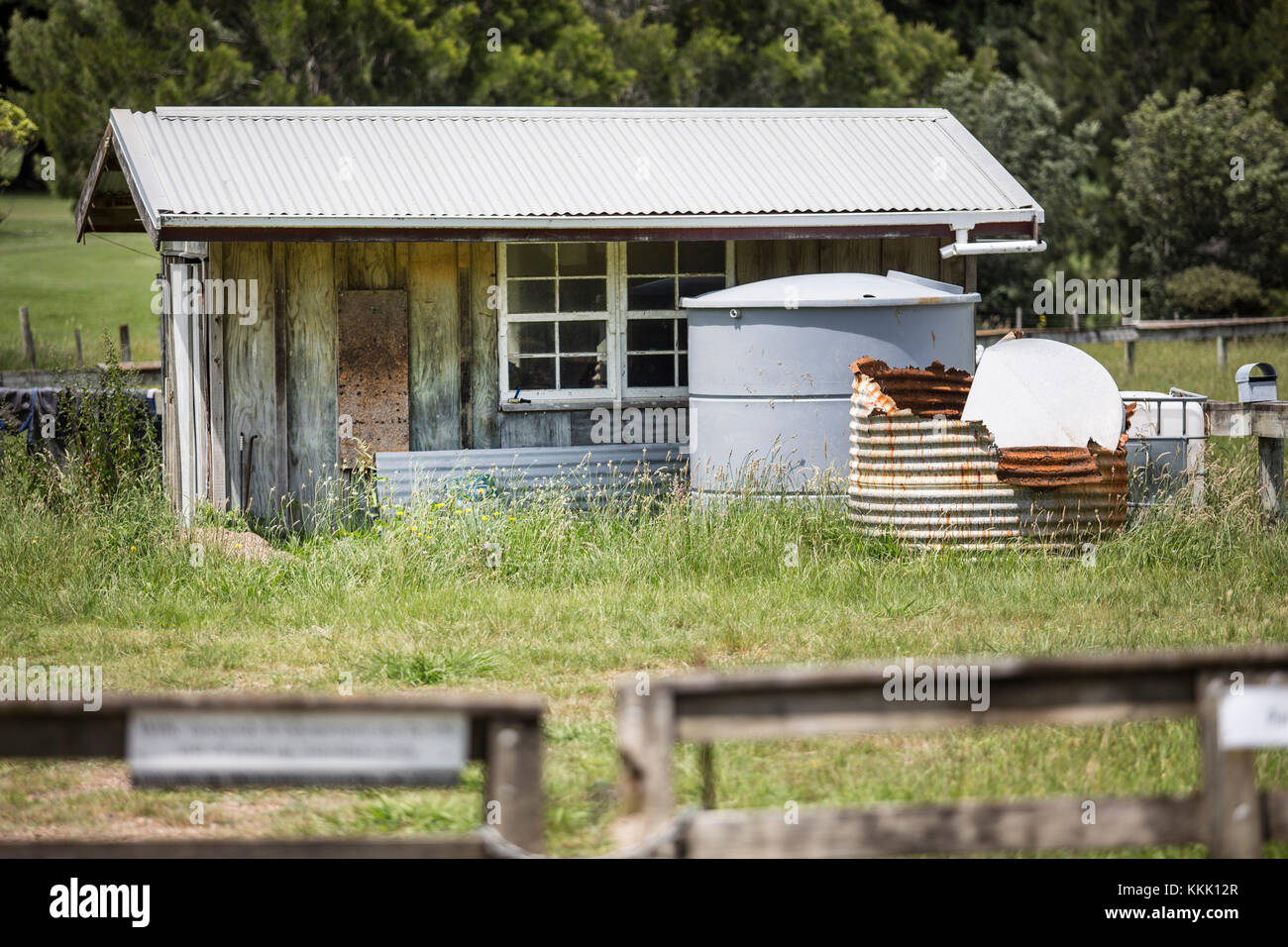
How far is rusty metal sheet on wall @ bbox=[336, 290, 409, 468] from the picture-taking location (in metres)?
10.4

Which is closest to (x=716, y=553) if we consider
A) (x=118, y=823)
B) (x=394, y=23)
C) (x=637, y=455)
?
(x=637, y=455)

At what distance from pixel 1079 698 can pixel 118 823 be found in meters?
3.50

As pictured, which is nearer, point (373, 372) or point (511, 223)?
point (511, 223)

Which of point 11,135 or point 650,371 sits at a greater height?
point 11,135

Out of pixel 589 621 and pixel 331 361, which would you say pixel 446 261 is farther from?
pixel 589 621

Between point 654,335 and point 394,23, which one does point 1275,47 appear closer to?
point 394,23

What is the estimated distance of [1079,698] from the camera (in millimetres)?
3760

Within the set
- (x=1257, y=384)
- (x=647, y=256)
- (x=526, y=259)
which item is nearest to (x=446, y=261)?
(x=526, y=259)

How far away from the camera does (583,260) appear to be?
35.7 feet

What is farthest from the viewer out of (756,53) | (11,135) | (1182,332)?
(756,53)

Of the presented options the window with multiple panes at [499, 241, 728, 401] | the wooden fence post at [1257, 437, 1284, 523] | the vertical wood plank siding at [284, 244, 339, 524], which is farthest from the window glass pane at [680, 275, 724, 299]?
the wooden fence post at [1257, 437, 1284, 523]

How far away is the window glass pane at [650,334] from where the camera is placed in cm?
1091

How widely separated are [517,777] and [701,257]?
8.01 meters

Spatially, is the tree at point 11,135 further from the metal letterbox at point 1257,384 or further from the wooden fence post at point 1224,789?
the wooden fence post at point 1224,789
